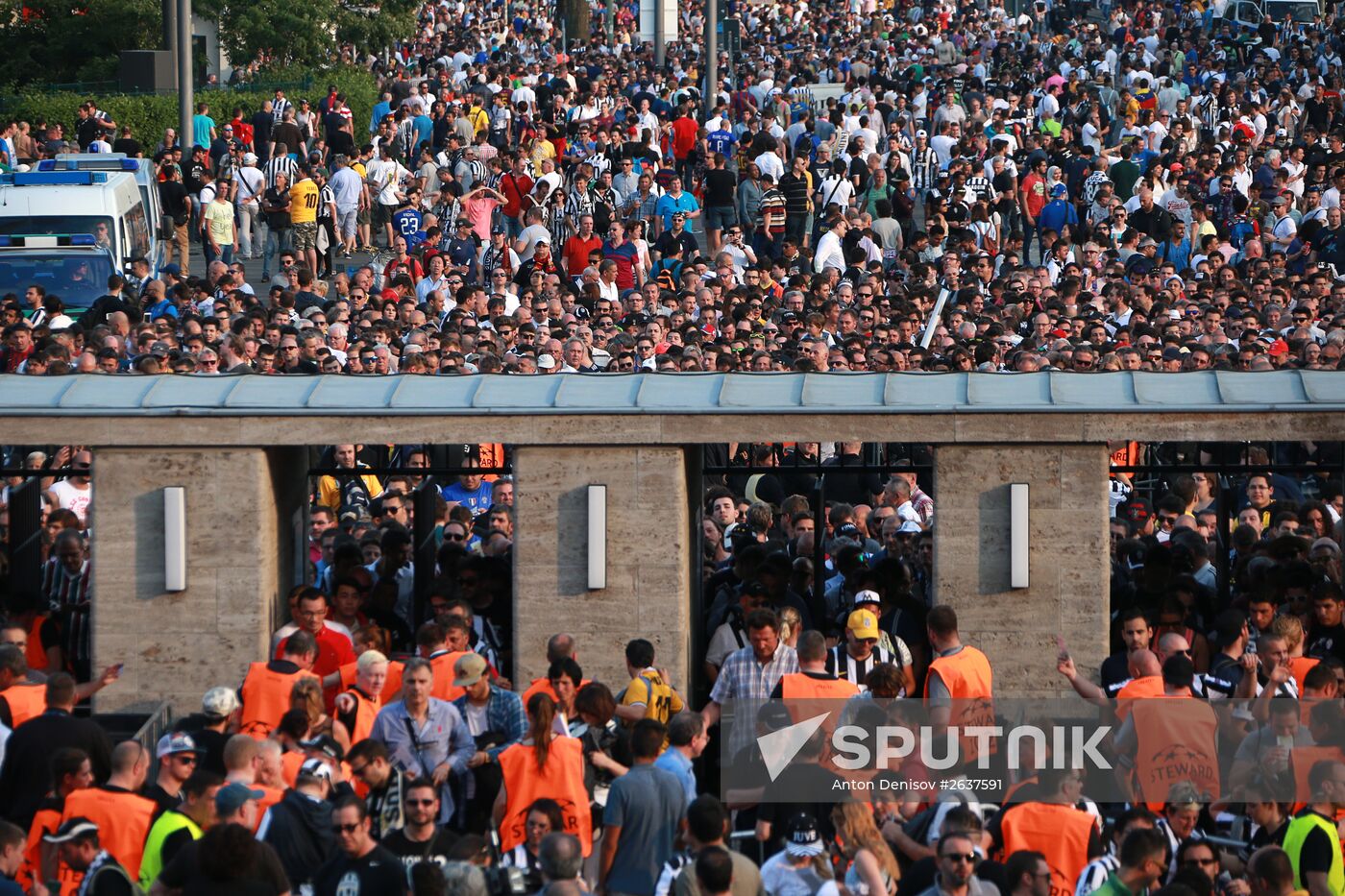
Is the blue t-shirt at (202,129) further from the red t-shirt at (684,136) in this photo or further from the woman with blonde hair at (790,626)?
the woman with blonde hair at (790,626)

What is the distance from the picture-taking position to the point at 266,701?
1234 cm

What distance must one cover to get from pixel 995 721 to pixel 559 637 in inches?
97.0

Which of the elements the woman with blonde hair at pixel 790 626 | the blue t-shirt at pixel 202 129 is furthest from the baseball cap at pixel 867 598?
the blue t-shirt at pixel 202 129

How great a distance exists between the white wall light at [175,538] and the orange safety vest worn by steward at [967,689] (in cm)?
429

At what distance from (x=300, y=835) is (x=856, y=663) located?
140 inches

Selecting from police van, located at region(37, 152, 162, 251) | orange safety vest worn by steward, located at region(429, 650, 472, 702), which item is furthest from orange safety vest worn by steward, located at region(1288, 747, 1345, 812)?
police van, located at region(37, 152, 162, 251)

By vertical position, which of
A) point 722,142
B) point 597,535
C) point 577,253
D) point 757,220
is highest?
point 722,142

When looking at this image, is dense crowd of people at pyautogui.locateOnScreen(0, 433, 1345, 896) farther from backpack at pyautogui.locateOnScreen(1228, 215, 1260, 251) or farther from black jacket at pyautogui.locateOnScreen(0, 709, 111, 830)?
backpack at pyautogui.locateOnScreen(1228, 215, 1260, 251)

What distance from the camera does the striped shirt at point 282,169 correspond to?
104 ft

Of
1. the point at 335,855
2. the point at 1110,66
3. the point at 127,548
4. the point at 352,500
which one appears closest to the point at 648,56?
the point at 1110,66

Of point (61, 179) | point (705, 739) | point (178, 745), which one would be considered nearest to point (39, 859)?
point (178, 745)

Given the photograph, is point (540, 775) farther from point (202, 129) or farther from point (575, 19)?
point (575, 19)

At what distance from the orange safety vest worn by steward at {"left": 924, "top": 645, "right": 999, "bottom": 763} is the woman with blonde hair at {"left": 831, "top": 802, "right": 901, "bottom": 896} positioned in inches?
79.0

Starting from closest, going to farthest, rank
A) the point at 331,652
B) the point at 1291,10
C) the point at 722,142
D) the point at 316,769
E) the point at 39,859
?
1. the point at 39,859
2. the point at 316,769
3. the point at 331,652
4. the point at 722,142
5. the point at 1291,10
